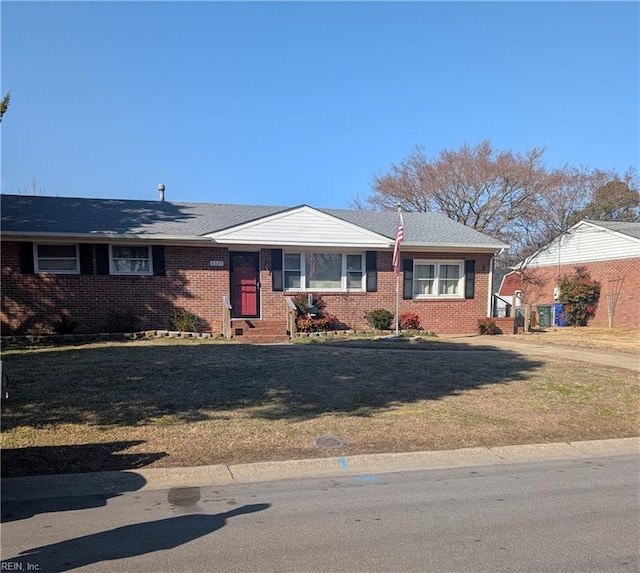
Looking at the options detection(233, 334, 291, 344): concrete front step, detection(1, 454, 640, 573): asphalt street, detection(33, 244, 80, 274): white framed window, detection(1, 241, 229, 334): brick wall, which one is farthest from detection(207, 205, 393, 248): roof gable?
detection(1, 454, 640, 573): asphalt street

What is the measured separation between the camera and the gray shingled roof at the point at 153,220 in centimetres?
1431

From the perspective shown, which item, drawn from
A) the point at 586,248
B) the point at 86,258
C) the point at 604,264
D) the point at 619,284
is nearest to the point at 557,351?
the point at 619,284

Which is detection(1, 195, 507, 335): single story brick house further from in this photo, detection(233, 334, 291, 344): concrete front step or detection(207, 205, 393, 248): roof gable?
detection(233, 334, 291, 344): concrete front step

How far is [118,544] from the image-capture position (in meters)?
3.42

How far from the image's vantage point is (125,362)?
9539 millimetres

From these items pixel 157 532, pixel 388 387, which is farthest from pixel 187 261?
pixel 157 532

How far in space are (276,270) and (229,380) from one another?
7910mm

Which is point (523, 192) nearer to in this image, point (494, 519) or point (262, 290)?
point (262, 290)

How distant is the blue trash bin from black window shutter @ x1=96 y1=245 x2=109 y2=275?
68.3ft

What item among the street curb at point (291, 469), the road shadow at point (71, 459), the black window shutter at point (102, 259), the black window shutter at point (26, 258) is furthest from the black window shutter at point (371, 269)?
the road shadow at point (71, 459)

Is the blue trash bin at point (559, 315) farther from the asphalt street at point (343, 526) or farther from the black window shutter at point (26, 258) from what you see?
the black window shutter at point (26, 258)

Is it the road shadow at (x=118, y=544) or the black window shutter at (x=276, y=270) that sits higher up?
the black window shutter at (x=276, y=270)

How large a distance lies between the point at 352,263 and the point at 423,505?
13132mm

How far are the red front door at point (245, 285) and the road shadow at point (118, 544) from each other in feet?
39.9
